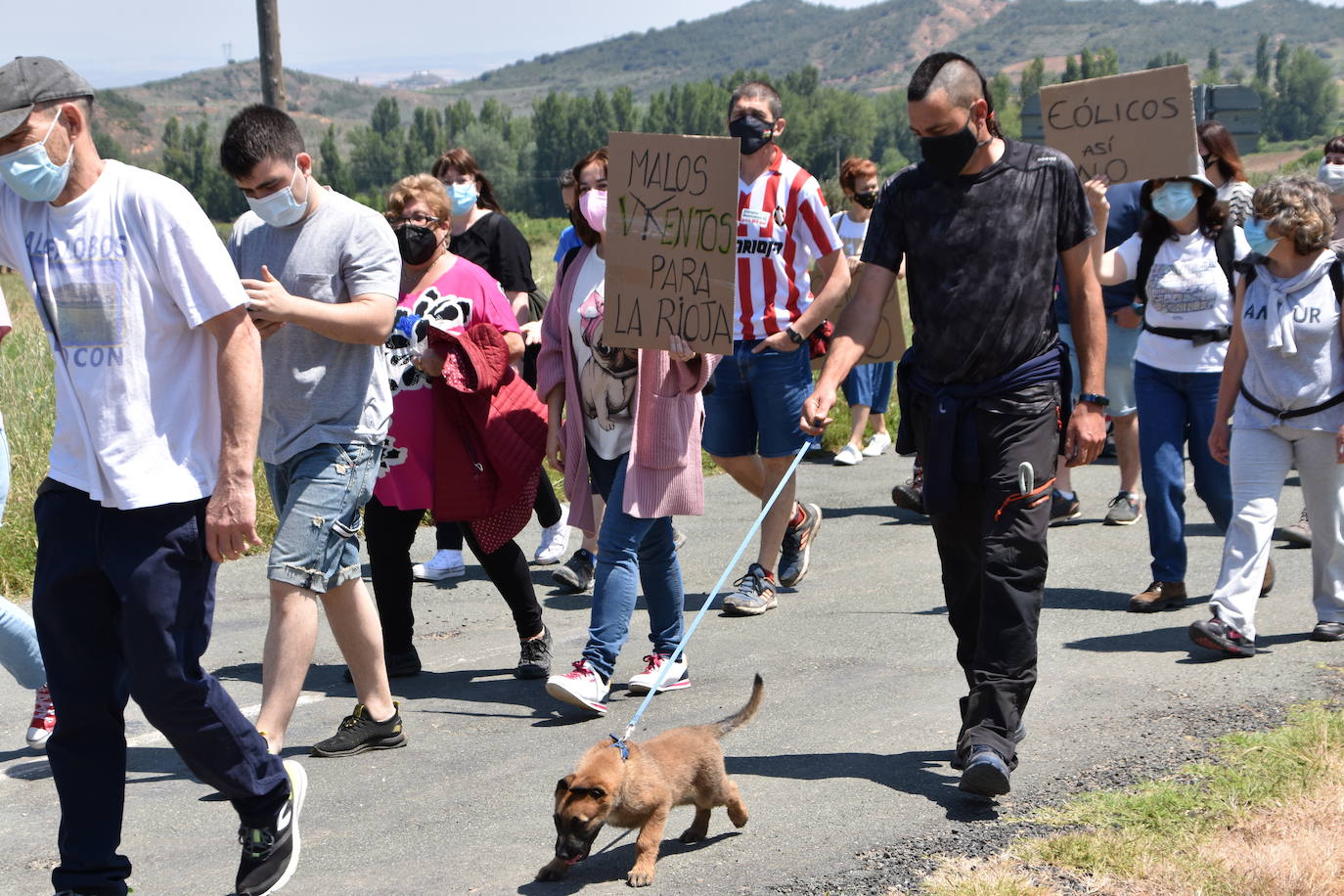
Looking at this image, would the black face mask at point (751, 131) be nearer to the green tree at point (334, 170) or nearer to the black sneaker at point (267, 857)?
the black sneaker at point (267, 857)

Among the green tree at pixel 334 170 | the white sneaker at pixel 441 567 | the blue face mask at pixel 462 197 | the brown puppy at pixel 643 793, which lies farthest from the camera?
the green tree at pixel 334 170

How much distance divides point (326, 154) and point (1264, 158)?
86.4 m

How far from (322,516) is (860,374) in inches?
270

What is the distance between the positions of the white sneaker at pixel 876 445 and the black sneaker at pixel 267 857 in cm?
792

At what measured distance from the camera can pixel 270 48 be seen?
12242mm

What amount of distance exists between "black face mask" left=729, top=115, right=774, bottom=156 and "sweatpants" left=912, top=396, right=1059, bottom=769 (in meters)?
2.51

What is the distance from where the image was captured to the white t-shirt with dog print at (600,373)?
5.67 meters

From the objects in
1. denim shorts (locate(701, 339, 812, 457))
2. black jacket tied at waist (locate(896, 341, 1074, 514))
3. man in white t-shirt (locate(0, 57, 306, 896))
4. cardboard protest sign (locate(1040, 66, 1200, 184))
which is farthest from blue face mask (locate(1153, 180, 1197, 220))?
man in white t-shirt (locate(0, 57, 306, 896))

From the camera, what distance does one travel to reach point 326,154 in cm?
14125

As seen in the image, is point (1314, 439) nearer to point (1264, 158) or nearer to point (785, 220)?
point (785, 220)

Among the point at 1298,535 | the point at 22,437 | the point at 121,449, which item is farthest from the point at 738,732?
the point at 22,437

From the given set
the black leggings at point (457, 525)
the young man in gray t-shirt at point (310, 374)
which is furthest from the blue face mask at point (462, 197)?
the young man in gray t-shirt at point (310, 374)

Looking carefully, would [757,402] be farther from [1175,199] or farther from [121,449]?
[121,449]

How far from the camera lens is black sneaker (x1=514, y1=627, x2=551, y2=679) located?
597 centimetres
